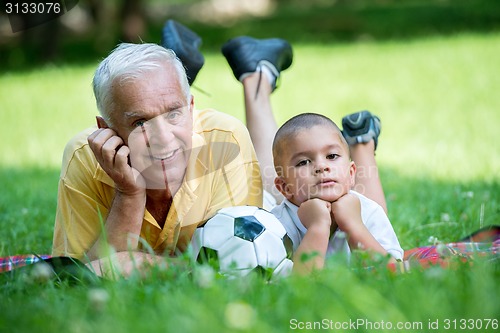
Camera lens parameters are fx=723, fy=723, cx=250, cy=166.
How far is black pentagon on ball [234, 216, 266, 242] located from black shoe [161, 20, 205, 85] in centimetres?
166

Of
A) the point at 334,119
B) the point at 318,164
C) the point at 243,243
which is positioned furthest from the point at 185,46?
the point at 334,119

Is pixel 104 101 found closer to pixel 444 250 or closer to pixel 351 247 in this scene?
pixel 351 247

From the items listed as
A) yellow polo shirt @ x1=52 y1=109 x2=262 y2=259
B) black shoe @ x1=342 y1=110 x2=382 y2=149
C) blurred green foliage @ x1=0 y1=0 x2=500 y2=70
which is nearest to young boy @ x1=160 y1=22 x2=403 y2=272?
yellow polo shirt @ x1=52 y1=109 x2=262 y2=259

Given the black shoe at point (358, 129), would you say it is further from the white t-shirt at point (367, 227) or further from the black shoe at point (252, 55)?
the white t-shirt at point (367, 227)

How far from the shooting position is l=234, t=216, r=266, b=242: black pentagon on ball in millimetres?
3098

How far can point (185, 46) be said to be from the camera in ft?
16.3

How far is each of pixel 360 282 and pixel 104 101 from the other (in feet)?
4.90

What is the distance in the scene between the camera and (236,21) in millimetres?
22656

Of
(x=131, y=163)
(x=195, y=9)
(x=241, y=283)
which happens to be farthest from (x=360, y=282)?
(x=195, y=9)

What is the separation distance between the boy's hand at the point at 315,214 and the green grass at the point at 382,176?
0.56 metres

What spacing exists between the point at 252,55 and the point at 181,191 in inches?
75.8

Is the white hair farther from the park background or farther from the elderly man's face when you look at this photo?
the park background

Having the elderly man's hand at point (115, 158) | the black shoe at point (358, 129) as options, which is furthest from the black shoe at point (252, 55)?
the elderly man's hand at point (115, 158)

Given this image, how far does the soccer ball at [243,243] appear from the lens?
2957 mm
